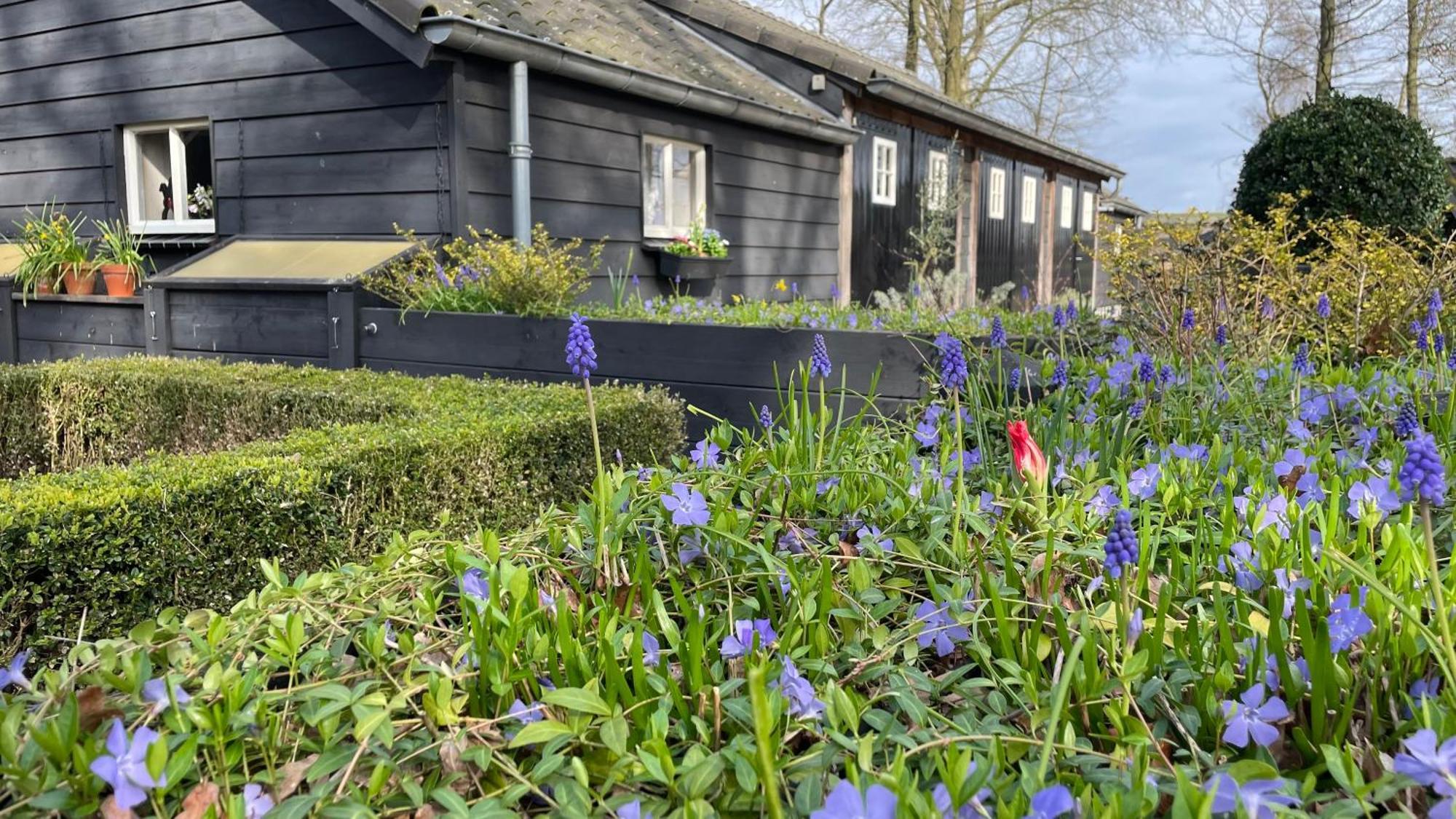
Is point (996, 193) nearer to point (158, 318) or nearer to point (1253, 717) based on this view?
point (158, 318)

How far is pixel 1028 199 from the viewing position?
17312 millimetres

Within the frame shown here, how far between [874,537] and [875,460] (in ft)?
1.83

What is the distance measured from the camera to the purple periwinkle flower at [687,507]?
65.1 inches

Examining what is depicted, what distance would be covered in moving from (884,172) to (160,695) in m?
12.1

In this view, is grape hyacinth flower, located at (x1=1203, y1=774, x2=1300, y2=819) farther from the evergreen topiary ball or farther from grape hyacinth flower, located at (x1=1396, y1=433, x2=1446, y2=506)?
the evergreen topiary ball

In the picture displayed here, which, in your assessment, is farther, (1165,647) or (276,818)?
(1165,647)

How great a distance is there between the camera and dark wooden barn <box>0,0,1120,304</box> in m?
7.42

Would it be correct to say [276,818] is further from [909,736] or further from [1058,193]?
[1058,193]

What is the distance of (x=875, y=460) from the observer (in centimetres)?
228

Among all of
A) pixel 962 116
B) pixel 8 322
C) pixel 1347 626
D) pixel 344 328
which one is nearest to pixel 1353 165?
pixel 962 116

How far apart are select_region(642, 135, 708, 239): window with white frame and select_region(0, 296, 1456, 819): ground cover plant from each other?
24.9 ft

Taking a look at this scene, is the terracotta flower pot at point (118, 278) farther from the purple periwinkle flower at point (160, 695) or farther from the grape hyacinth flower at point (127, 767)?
the grape hyacinth flower at point (127, 767)

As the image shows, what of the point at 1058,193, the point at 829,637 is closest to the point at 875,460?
the point at 829,637

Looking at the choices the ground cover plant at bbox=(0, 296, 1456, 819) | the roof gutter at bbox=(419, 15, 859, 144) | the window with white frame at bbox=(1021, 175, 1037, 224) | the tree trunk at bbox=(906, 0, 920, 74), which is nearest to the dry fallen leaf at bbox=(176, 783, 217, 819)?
the ground cover plant at bbox=(0, 296, 1456, 819)
